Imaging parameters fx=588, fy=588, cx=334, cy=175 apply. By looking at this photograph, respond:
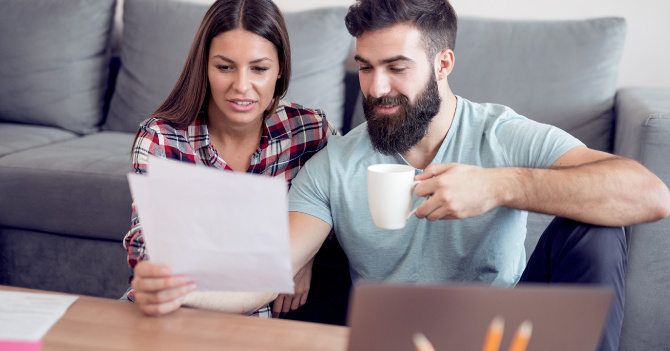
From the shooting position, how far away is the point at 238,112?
1.31m

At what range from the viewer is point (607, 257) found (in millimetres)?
893

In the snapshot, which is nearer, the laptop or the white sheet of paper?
the laptop

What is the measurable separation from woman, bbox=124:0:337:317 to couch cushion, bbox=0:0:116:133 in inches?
42.9

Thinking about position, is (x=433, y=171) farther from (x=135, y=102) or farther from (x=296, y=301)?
(x=135, y=102)

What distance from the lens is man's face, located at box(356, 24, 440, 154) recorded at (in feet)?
3.91

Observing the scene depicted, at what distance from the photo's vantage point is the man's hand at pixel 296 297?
1259 mm

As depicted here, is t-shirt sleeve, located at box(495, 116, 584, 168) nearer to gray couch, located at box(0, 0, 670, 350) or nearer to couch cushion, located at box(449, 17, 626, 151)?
gray couch, located at box(0, 0, 670, 350)

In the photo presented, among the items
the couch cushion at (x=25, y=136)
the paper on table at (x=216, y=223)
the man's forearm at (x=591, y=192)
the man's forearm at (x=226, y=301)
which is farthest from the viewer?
the couch cushion at (x=25, y=136)

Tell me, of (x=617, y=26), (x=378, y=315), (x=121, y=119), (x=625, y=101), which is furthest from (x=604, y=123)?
(x=121, y=119)

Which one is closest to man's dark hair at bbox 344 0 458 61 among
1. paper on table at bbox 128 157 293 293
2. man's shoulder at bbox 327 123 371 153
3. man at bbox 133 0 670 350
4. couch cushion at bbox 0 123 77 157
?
man at bbox 133 0 670 350

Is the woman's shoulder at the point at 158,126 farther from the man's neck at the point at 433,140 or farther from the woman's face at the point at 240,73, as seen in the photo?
the man's neck at the point at 433,140

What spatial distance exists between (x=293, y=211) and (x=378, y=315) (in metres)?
0.70

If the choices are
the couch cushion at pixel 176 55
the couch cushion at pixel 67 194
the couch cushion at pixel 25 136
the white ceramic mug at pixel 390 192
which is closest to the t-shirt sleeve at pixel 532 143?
the white ceramic mug at pixel 390 192

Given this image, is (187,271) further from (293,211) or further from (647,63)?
(647,63)
